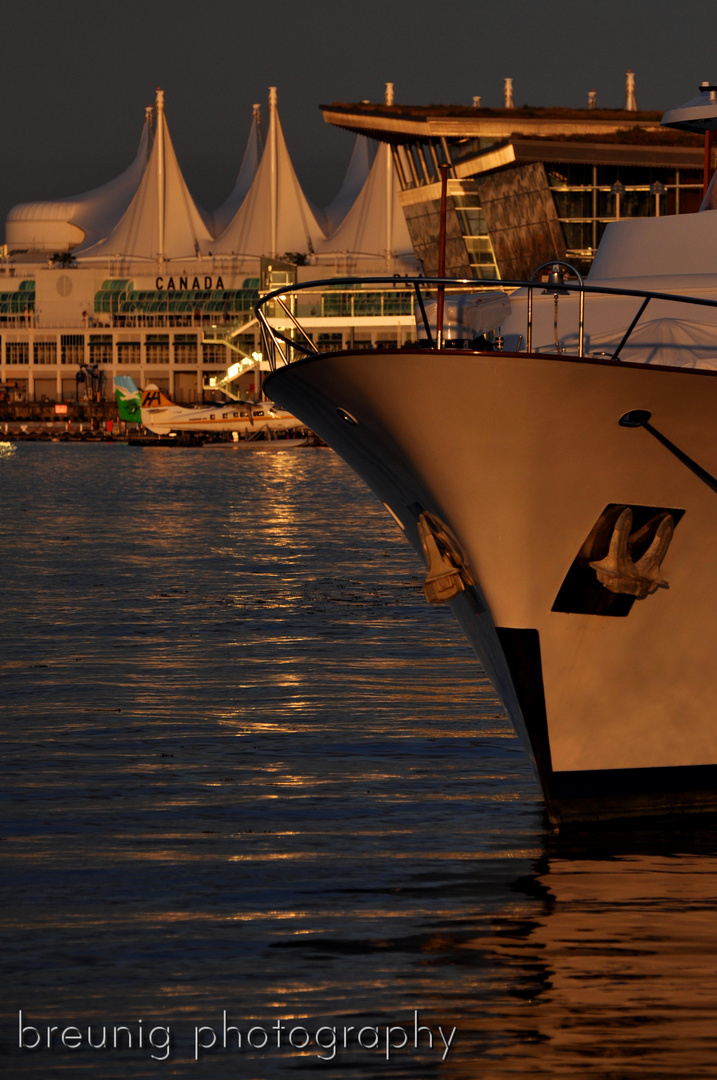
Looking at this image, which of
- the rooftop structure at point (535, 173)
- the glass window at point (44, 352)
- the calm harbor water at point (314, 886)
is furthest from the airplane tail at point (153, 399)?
the calm harbor water at point (314, 886)

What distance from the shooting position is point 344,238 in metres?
189

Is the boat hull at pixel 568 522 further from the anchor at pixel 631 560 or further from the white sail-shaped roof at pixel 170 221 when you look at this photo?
the white sail-shaped roof at pixel 170 221

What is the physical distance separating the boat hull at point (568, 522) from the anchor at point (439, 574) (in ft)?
0.60

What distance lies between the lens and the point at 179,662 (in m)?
21.5

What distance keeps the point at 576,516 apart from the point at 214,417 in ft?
385

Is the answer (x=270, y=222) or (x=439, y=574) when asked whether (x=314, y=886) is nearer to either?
(x=439, y=574)

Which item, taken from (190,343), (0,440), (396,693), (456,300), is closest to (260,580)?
(396,693)

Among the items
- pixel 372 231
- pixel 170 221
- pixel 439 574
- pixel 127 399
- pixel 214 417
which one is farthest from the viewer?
pixel 170 221

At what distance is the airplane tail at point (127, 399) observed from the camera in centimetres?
13825

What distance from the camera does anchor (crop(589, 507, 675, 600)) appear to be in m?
11.8

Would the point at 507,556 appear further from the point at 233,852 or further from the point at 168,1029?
the point at 168,1029

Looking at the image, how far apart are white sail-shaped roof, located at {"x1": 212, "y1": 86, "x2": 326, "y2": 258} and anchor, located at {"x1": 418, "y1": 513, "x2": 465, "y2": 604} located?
175392 mm

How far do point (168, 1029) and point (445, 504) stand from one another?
4.72 meters

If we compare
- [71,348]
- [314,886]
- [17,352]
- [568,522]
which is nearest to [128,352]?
[71,348]
